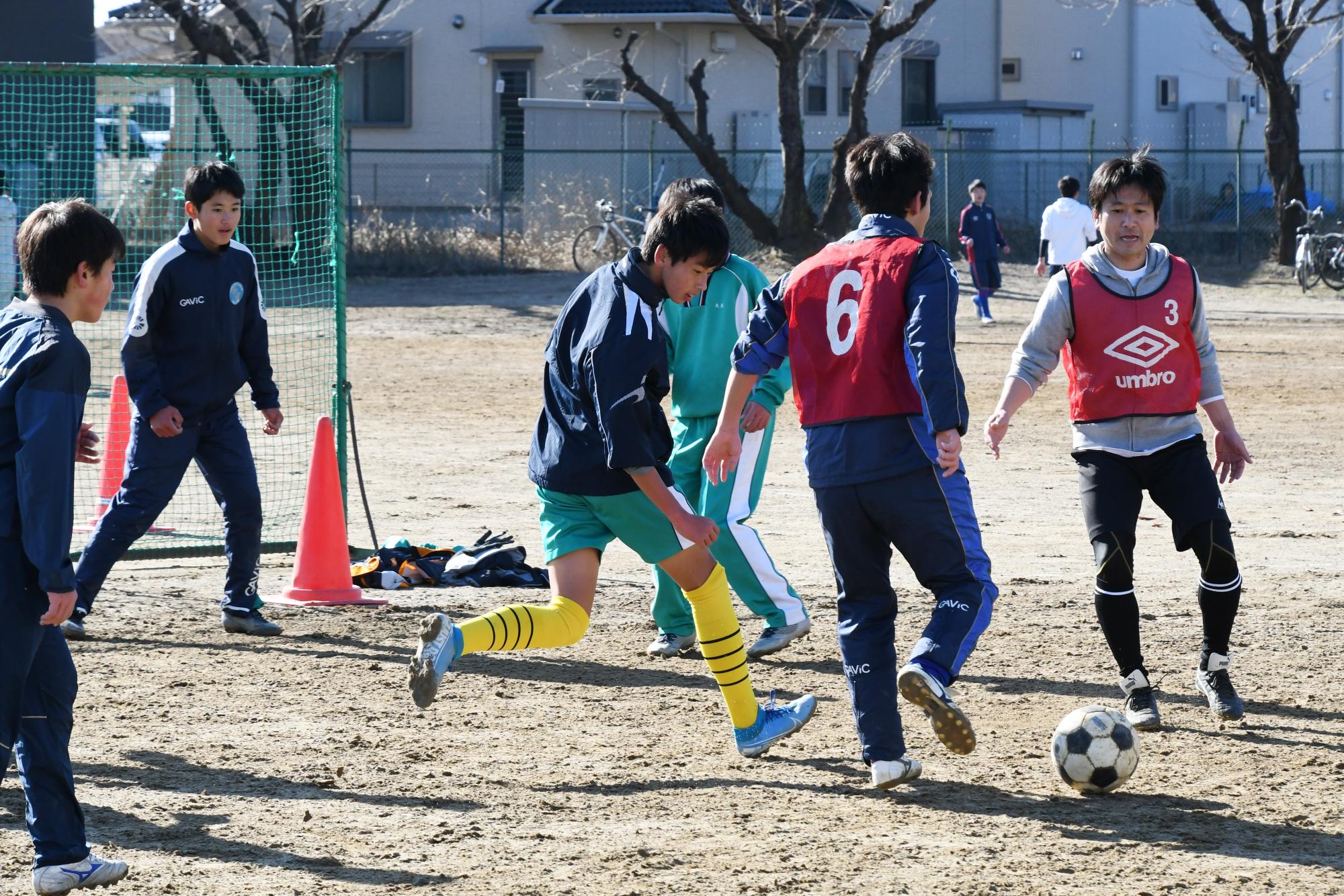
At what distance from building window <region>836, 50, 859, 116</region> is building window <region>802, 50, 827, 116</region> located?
12.1 inches

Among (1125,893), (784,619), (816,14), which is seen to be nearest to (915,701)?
(1125,893)

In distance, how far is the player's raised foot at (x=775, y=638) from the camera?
21.7 ft

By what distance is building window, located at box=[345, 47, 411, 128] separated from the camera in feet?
115

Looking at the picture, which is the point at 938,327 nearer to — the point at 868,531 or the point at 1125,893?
the point at 868,531

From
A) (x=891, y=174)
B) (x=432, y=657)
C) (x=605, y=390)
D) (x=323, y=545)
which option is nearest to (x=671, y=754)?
(x=432, y=657)

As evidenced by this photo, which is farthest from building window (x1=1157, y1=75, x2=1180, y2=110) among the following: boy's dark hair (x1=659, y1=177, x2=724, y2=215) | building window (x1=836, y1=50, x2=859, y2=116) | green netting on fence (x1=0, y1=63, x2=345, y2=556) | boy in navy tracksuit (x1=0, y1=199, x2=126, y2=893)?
boy in navy tracksuit (x1=0, y1=199, x2=126, y2=893)

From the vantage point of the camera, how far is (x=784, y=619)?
664 cm

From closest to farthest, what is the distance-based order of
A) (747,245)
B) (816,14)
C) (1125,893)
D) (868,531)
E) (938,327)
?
(1125,893), (938,327), (868,531), (816,14), (747,245)

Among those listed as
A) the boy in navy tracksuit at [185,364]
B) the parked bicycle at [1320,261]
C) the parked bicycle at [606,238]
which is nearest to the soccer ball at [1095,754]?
the boy in navy tracksuit at [185,364]

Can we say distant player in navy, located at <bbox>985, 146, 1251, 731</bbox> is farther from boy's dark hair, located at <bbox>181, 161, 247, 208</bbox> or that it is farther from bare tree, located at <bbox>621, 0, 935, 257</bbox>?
bare tree, located at <bbox>621, 0, 935, 257</bbox>

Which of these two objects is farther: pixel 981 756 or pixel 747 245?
pixel 747 245

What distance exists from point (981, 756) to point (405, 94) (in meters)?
31.6

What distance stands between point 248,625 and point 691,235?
3.23 m

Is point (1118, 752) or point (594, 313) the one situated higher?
point (594, 313)
